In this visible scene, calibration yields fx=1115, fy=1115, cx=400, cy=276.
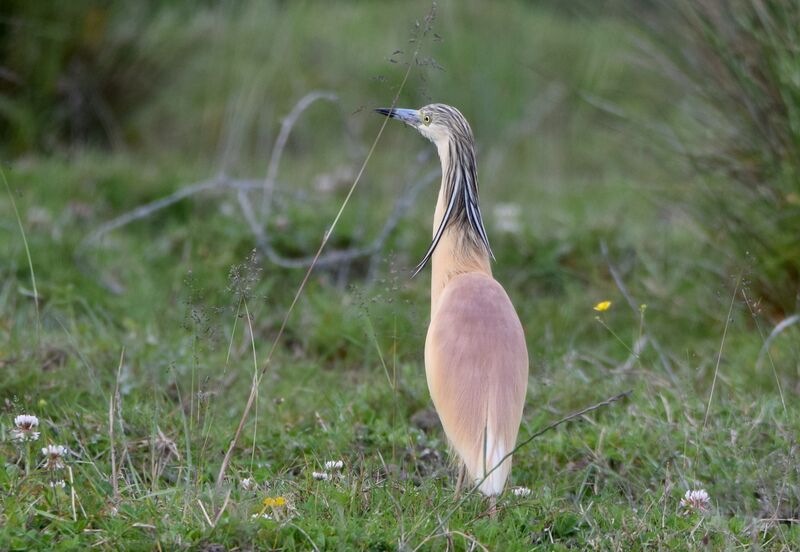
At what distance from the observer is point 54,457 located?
310cm

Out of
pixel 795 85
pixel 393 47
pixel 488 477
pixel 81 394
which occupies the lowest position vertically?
pixel 393 47

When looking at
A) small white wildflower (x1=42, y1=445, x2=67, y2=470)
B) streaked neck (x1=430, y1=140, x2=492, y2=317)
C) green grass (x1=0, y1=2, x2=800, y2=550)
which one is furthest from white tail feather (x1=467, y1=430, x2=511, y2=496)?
small white wildflower (x1=42, y1=445, x2=67, y2=470)

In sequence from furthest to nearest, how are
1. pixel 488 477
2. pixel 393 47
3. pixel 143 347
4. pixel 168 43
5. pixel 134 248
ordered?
pixel 393 47
pixel 168 43
pixel 134 248
pixel 143 347
pixel 488 477

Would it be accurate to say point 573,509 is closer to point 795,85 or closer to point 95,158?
point 795,85

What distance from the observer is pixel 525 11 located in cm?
1137

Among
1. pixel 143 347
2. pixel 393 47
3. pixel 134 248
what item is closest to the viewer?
pixel 143 347

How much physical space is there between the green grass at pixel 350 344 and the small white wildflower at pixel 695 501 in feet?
0.13

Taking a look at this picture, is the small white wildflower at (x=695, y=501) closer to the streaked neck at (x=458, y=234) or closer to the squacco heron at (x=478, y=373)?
the squacco heron at (x=478, y=373)

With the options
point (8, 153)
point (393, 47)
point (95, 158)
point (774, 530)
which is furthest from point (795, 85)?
point (393, 47)

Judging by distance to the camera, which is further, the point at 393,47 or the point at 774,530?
the point at 393,47

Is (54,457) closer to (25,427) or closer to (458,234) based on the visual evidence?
(25,427)

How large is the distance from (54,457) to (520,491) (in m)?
1.33

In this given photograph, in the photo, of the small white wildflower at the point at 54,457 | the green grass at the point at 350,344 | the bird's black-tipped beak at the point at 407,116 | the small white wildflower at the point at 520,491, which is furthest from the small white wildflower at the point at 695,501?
the small white wildflower at the point at 54,457

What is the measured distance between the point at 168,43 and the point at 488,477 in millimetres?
5466
